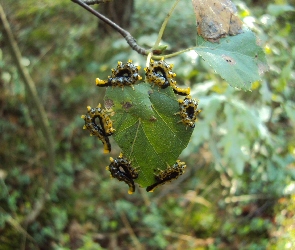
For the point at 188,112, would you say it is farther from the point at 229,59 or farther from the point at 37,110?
the point at 37,110

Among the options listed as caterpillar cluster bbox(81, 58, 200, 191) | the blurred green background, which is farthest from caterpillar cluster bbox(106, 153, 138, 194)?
the blurred green background

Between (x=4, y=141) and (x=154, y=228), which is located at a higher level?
(x=4, y=141)

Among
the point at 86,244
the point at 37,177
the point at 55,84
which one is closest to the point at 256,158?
the point at 86,244

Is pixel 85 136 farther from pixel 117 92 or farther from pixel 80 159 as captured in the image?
pixel 117 92

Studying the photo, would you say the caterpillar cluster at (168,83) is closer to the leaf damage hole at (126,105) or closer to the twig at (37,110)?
the leaf damage hole at (126,105)

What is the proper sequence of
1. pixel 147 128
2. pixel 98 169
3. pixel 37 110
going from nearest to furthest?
pixel 147 128 → pixel 37 110 → pixel 98 169

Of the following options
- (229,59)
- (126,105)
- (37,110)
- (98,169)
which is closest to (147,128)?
(126,105)

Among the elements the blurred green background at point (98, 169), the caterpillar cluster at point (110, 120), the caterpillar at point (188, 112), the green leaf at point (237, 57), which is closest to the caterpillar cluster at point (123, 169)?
the caterpillar cluster at point (110, 120)
